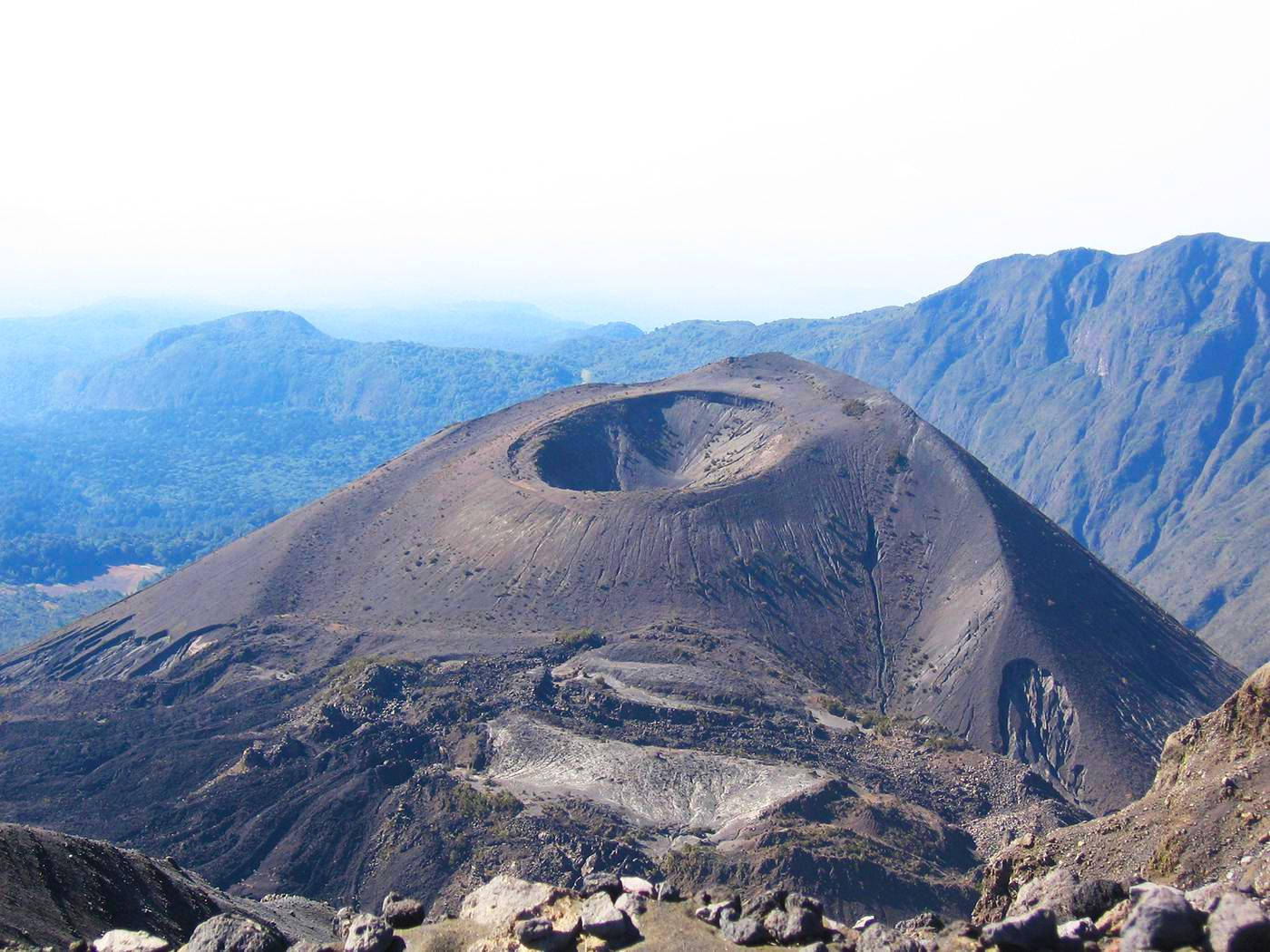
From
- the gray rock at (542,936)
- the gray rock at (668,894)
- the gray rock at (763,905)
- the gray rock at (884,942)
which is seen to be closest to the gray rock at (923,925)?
the gray rock at (884,942)

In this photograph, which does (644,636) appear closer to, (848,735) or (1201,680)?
(848,735)

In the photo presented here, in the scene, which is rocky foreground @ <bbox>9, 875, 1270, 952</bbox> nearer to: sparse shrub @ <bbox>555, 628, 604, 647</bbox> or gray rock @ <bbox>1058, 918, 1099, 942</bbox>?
gray rock @ <bbox>1058, 918, 1099, 942</bbox>

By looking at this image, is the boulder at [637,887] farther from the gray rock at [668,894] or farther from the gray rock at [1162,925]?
the gray rock at [1162,925]

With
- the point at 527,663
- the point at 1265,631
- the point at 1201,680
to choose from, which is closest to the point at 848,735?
the point at 527,663

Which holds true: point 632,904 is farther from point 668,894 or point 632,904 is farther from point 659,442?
point 659,442

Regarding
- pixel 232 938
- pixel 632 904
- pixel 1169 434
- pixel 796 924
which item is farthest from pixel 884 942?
pixel 1169 434

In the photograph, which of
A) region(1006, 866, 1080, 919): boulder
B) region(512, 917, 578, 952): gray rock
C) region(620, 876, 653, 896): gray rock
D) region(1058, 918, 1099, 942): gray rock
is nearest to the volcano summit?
region(620, 876, 653, 896): gray rock
